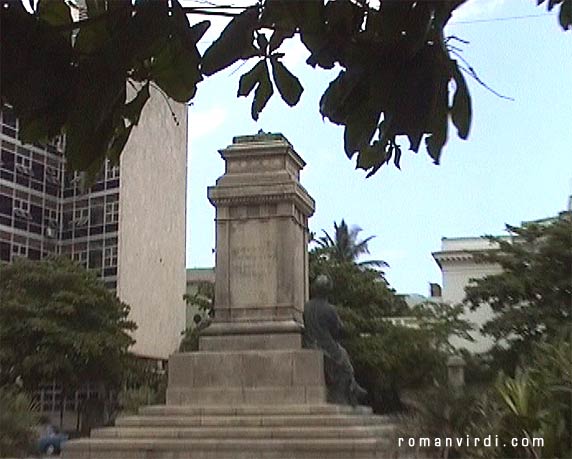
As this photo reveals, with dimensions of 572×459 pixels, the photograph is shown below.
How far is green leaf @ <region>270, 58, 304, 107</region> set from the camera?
2107 millimetres

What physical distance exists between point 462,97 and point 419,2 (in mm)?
201

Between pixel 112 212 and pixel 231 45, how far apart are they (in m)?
35.5

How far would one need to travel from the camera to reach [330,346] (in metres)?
13.1

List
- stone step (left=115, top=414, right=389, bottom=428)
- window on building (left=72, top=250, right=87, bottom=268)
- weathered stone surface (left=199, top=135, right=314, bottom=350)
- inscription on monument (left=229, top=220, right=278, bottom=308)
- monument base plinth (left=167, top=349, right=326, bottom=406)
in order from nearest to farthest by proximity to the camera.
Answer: stone step (left=115, top=414, right=389, bottom=428) → monument base plinth (left=167, top=349, right=326, bottom=406) → weathered stone surface (left=199, top=135, right=314, bottom=350) → inscription on monument (left=229, top=220, right=278, bottom=308) → window on building (left=72, top=250, right=87, bottom=268)

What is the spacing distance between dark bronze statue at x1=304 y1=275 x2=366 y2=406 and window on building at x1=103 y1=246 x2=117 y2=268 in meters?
24.1

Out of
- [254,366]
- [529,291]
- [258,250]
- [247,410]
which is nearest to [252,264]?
[258,250]

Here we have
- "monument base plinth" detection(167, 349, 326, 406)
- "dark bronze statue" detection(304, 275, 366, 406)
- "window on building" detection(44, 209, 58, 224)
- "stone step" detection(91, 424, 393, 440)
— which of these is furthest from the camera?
"window on building" detection(44, 209, 58, 224)

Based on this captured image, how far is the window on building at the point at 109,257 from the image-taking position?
1439 inches

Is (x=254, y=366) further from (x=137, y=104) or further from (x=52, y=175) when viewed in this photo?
(x=52, y=175)

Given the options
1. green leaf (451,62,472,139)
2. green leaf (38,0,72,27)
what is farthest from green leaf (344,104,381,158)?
green leaf (38,0,72,27)

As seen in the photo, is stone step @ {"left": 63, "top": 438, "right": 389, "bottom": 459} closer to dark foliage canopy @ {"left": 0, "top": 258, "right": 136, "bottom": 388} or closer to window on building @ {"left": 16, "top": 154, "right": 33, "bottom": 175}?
dark foliage canopy @ {"left": 0, "top": 258, "right": 136, "bottom": 388}

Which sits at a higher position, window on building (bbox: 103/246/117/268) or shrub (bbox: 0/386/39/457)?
window on building (bbox: 103/246/117/268)

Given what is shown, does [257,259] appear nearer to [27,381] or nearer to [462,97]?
[462,97]

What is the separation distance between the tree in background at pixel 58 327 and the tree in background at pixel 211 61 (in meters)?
27.1
